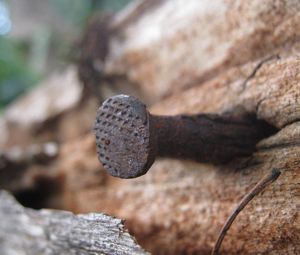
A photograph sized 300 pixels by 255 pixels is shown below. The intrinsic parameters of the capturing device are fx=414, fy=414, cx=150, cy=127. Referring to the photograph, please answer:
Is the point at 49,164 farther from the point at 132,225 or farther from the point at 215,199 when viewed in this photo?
the point at 215,199

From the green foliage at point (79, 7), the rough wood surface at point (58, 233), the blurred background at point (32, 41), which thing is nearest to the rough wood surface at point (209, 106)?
the rough wood surface at point (58, 233)

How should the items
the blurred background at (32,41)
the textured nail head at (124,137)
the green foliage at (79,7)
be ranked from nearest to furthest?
the textured nail head at (124,137), the green foliage at (79,7), the blurred background at (32,41)

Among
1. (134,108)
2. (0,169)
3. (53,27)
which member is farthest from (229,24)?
(53,27)

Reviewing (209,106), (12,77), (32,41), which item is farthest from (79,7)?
(209,106)

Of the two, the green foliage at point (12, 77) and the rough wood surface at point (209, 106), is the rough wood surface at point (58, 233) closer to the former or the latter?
the rough wood surface at point (209, 106)

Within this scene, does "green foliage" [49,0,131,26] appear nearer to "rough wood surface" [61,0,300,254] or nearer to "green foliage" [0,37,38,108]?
"green foliage" [0,37,38,108]

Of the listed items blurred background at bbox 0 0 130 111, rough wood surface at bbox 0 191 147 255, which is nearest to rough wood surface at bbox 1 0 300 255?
rough wood surface at bbox 0 191 147 255

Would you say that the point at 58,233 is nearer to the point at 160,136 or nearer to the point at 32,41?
the point at 160,136
